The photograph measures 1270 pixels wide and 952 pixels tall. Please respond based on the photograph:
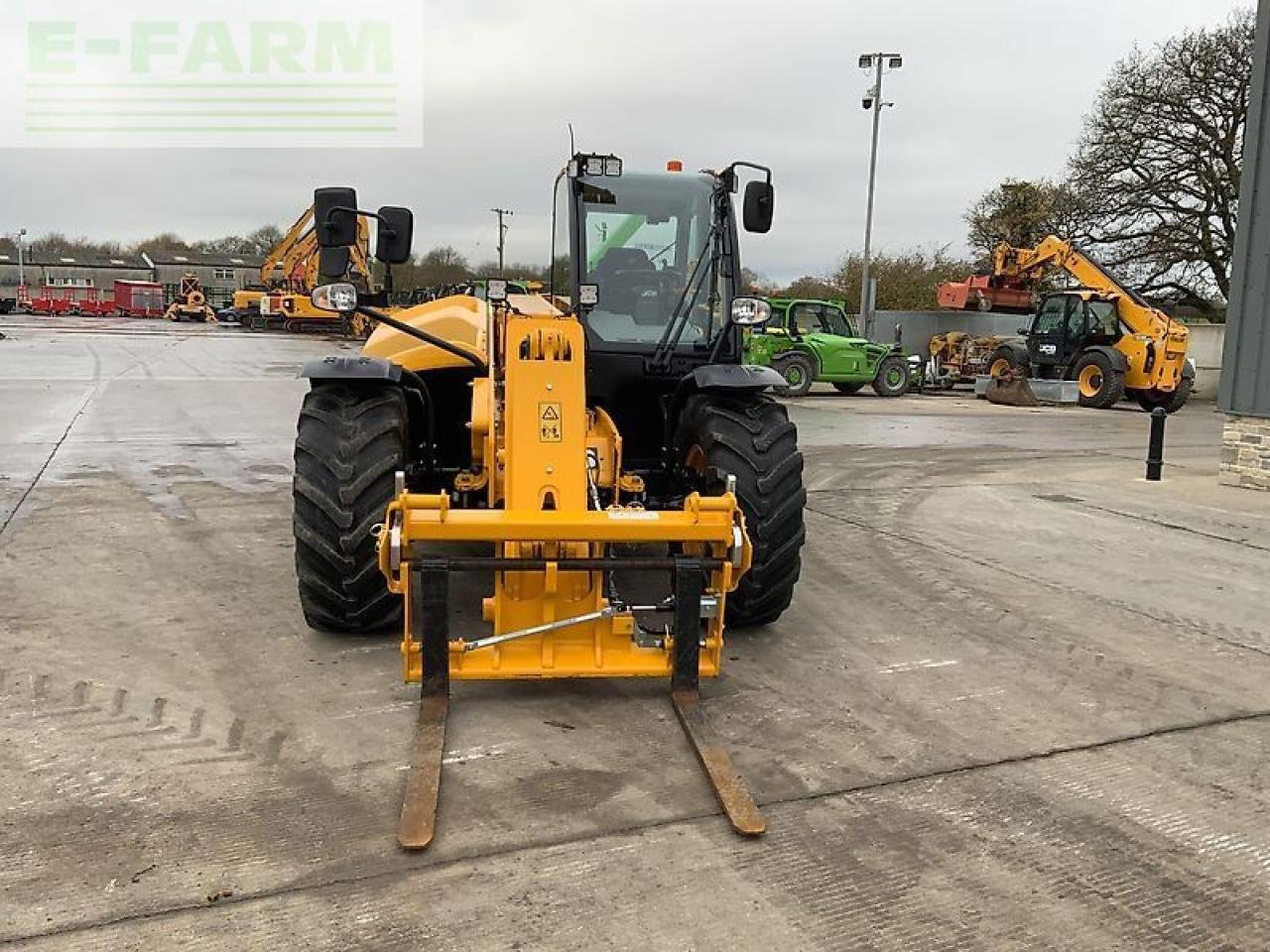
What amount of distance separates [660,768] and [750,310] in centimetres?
282

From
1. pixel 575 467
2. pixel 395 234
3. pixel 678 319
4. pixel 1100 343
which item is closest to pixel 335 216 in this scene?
pixel 395 234

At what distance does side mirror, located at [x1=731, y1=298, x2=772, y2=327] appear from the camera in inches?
226

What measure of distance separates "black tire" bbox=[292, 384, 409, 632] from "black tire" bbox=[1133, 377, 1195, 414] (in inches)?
812

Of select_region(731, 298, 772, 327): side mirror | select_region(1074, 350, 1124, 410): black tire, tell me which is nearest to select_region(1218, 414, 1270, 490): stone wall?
select_region(731, 298, 772, 327): side mirror

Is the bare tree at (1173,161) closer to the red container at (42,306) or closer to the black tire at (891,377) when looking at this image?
the black tire at (891,377)

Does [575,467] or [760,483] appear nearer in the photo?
[575,467]

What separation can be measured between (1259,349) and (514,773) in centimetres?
977

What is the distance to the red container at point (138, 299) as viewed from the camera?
6438cm

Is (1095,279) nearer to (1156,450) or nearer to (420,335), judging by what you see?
(1156,450)

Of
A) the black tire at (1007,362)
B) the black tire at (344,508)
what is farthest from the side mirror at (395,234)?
the black tire at (1007,362)

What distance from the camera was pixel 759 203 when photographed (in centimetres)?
570

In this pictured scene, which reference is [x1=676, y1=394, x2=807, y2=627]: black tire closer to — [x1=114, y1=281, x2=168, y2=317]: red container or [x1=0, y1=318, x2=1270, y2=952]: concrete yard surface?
[x1=0, y1=318, x2=1270, y2=952]: concrete yard surface

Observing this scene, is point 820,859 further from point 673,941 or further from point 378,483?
point 378,483

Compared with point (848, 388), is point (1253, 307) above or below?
above
